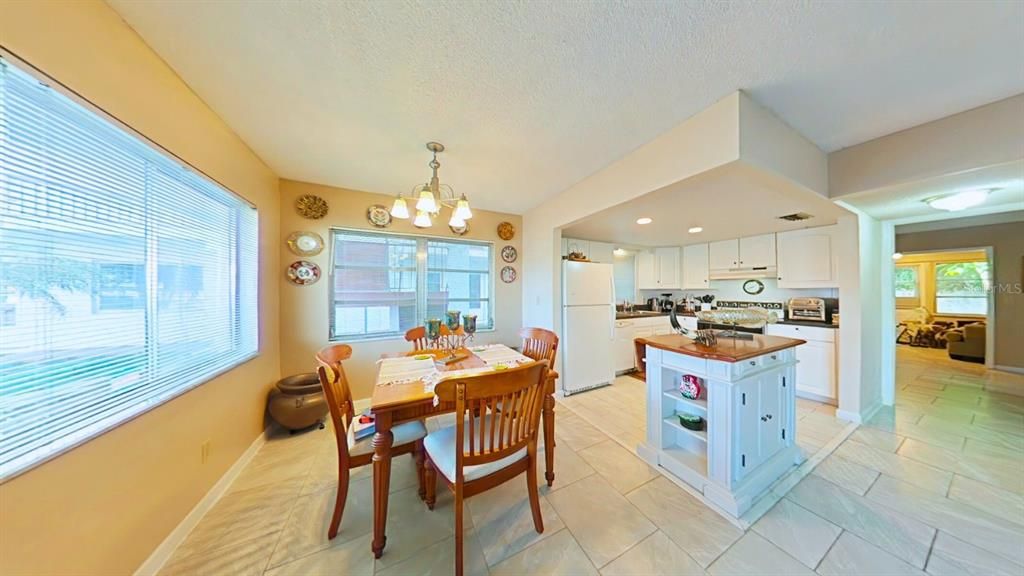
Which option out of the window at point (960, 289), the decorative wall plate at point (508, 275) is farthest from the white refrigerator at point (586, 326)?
the window at point (960, 289)

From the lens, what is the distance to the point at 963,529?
1476 millimetres

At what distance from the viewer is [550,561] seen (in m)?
1.34

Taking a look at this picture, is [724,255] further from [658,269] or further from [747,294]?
[658,269]

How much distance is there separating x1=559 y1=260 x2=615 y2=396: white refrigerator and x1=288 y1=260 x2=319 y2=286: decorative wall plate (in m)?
2.61

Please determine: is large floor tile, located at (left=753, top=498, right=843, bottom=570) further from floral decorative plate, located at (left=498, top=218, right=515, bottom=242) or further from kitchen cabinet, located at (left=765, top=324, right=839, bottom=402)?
floral decorative plate, located at (left=498, top=218, right=515, bottom=242)

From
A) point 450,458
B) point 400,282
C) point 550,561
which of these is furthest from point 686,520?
point 400,282

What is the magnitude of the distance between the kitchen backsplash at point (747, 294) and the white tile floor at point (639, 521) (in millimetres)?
1850

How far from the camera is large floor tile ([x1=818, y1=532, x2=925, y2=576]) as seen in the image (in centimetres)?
128

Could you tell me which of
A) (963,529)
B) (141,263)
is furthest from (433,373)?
→ (963,529)

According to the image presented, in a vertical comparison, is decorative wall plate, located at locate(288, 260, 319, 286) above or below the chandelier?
below

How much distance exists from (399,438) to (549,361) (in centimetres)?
96

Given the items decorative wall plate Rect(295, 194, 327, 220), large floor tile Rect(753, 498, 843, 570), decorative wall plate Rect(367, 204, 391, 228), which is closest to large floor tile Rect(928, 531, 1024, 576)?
large floor tile Rect(753, 498, 843, 570)

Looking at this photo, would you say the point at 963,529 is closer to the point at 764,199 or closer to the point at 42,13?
the point at 764,199

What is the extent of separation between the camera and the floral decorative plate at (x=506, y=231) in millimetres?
3715
